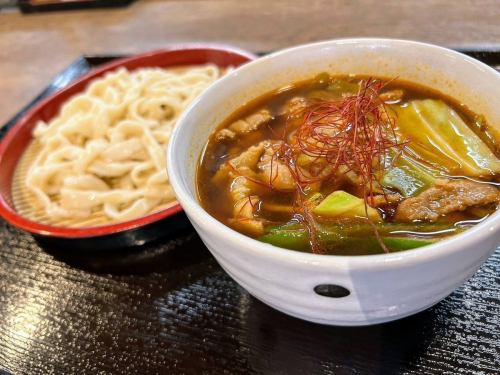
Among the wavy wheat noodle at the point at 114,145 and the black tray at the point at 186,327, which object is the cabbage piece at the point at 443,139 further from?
the wavy wheat noodle at the point at 114,145

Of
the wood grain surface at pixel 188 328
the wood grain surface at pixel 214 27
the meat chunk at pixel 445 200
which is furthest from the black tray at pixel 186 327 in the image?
the wood grain surface at pixel 214 27

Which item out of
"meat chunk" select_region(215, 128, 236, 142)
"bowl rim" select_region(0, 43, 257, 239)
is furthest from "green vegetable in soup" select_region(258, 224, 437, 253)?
"bowl rim" select_region(0, 43, 257, 239)

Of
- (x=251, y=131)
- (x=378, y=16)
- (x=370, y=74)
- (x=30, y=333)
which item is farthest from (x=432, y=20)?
(x=30, y=333)

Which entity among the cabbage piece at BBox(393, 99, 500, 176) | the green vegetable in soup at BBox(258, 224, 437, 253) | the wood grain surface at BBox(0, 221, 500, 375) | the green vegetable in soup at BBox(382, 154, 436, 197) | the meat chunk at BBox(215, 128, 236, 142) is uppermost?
the cabbage piece at BBox(393, 99, 500, 176)

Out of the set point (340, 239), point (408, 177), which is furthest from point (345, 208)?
point (408, 177)

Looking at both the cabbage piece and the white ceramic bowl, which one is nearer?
the white ceramic bowl

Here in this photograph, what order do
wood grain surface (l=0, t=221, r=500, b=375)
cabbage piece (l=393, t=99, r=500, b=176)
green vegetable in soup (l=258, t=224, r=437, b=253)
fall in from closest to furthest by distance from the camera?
green vegetable in soup (l=258, t=224, r=437, b=253) < wood grain surface (l=0, t=221, r=500, b=375) < cabbage piece (l=393, t=99, r=500, b=176)

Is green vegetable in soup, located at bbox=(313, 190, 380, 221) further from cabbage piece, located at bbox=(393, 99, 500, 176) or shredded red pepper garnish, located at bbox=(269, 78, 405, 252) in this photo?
cabbage piece, located at bbox=(393, 99, 500, 176)

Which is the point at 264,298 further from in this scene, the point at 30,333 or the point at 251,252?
the point at 30,333

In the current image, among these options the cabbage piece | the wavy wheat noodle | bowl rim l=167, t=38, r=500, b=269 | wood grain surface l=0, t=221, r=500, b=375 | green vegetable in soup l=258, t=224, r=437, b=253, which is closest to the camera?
bowl rim l=167, t=38, r=500, b=269
